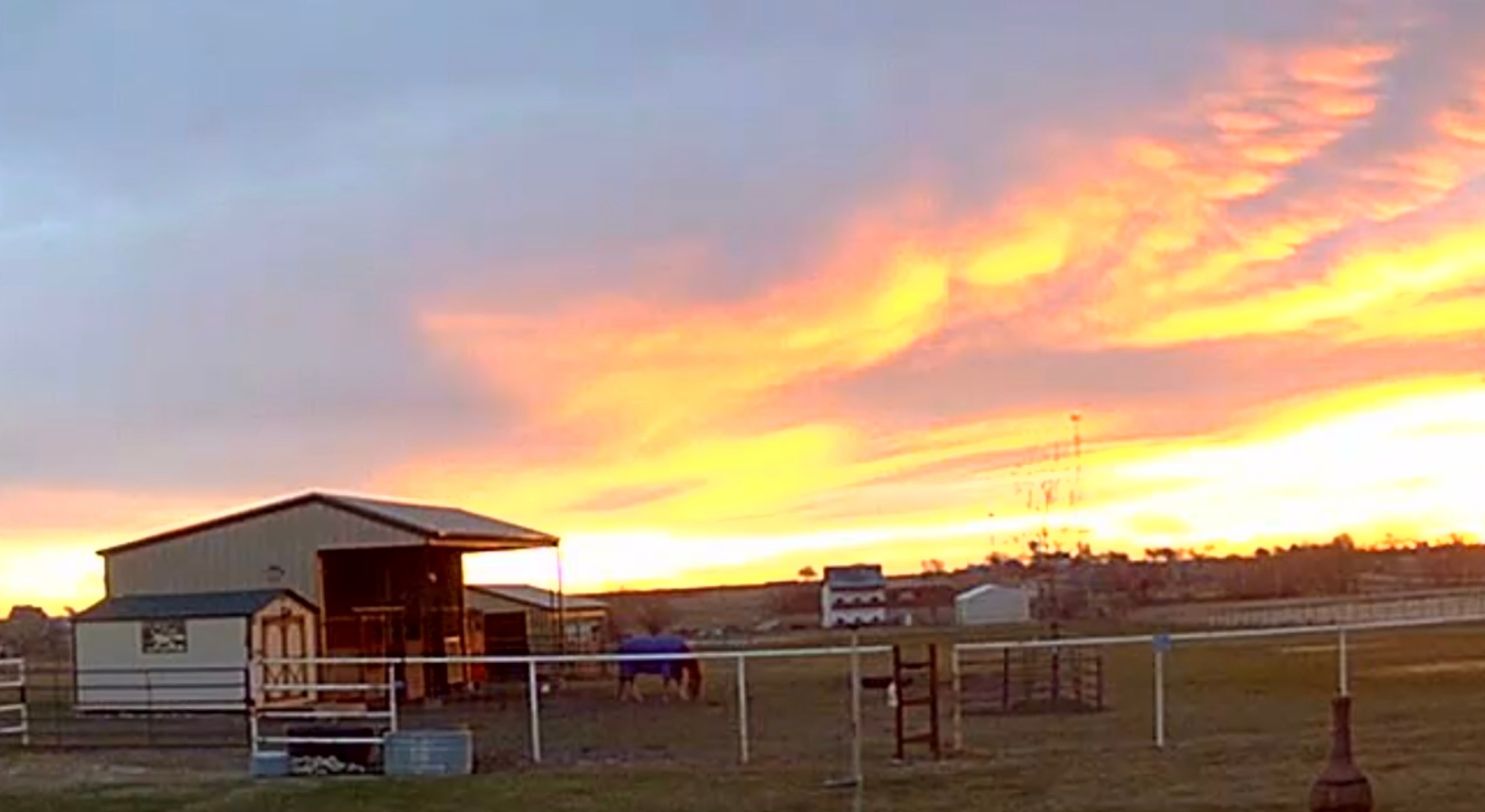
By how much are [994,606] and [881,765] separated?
8747cm

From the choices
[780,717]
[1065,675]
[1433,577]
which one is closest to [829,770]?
[780,717]

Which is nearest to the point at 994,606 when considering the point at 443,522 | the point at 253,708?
the point at 443,522

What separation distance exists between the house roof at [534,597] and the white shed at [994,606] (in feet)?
163

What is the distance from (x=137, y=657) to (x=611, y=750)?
14.1 meters

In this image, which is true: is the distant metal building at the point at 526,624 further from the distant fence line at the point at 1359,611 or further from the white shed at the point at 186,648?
the distant fence line at the point at 1359,611

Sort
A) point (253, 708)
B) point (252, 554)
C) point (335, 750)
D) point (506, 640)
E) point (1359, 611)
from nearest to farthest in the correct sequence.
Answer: point (335, 750)
point (253, 708)
point (252, 554)
point (506, 640)
point (1359, 611)

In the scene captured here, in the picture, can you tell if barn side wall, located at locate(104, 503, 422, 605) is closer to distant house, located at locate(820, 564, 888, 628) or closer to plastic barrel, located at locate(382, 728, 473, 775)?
plastic barrel, located at locate(382, 728, 473, 775)

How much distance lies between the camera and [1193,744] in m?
19.9

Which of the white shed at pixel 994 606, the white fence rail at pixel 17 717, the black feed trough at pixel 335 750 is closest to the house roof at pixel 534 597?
the white fence rail at pixel 17 717

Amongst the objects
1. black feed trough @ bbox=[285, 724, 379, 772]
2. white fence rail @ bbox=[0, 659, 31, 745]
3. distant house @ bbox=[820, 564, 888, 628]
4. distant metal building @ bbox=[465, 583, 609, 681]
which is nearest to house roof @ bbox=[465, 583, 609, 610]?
distant metal building @ bbox=[465, 583, 609, 681]

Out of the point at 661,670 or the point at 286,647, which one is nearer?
the point at 286,647

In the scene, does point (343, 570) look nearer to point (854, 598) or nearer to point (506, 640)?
point (506, 640)

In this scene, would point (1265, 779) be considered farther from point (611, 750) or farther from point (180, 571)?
point (180, 571)

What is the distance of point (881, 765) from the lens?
18766 mm
